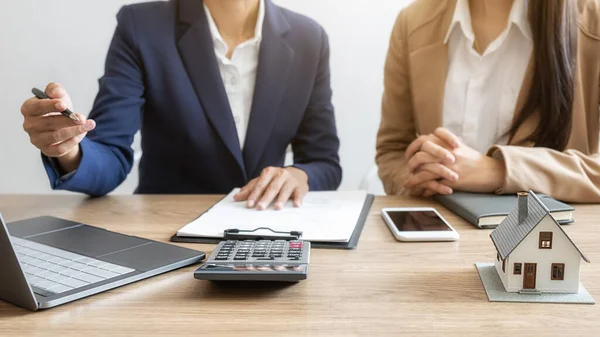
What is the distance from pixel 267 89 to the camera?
139cm

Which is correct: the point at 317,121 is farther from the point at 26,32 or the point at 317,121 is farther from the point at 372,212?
the point at 26,32

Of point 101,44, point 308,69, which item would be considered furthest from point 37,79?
point 308,69

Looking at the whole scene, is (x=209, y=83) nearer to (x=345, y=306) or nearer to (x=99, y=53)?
(x=345, y=306)

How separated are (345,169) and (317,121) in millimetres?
816

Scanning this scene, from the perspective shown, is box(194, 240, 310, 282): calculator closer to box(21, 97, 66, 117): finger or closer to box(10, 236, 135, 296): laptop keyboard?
box(10, 236, 135, 296): laptop keyboard

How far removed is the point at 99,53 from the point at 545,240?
1.96 meters

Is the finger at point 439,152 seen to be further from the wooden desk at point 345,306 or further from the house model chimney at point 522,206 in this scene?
the house model chimney at point 522,206

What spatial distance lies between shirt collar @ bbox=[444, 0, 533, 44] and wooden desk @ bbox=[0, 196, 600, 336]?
1.99 ft

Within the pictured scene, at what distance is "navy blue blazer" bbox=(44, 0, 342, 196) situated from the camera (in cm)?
134

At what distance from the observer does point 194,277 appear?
0.68m

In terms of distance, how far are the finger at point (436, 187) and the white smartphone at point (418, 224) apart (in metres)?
0.09

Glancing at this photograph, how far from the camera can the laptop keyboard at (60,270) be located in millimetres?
666

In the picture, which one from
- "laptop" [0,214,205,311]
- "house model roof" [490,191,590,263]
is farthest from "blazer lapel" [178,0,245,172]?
"house model roof" [490,191,590,263]

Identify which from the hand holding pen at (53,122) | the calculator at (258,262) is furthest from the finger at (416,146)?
the hand holding pen at (53,122)
